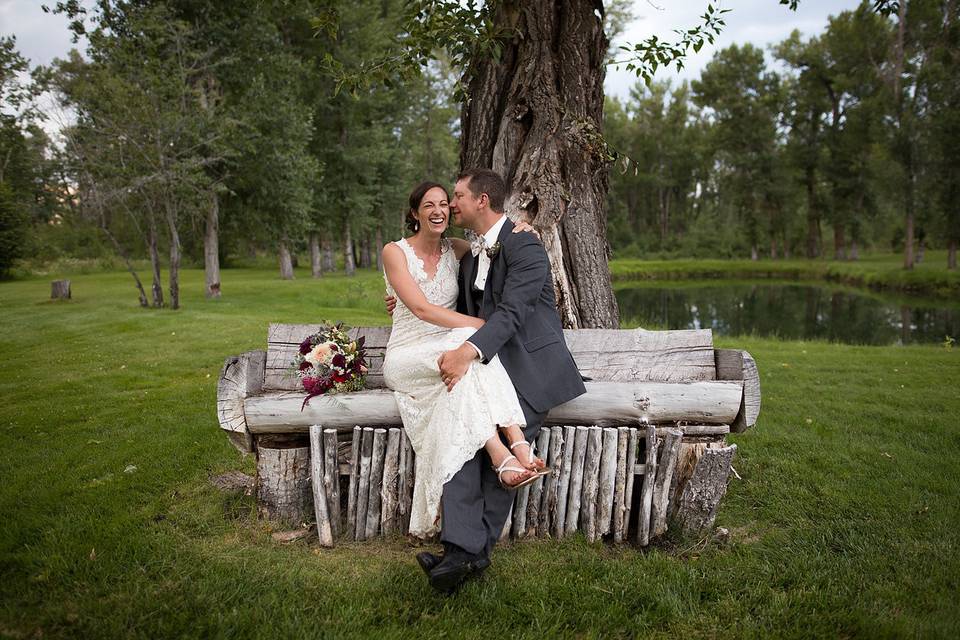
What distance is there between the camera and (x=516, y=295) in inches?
148

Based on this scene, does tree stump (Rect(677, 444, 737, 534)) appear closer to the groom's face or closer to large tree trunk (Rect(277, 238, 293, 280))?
the groom's face

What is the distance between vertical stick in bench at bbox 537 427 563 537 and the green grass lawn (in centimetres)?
14

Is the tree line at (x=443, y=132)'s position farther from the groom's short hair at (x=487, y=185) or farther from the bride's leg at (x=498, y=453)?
the bride's leg at (x=498, y=453)

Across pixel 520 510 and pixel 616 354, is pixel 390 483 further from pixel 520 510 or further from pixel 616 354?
pixel 616 354

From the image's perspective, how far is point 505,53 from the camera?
537 centimetres

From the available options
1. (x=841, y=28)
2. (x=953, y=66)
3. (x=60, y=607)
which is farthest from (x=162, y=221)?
(x=841, y=28)

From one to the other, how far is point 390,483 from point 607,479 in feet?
4.54

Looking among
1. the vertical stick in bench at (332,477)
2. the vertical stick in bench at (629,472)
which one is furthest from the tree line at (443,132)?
the vertical stick in bench at (332,477)

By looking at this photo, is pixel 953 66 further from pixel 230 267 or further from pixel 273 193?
pixel 230 267

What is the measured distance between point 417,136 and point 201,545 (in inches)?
1343

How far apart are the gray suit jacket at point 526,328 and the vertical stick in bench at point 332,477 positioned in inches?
43.8

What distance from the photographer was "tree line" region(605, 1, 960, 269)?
2567 centimetres

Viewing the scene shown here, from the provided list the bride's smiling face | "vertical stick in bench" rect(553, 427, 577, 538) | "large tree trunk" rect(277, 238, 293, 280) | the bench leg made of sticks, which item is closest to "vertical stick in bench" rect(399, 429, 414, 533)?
the bench leg made of sticks

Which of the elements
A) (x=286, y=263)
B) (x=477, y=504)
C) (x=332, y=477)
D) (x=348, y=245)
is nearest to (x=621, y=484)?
(x=477, y=504)
